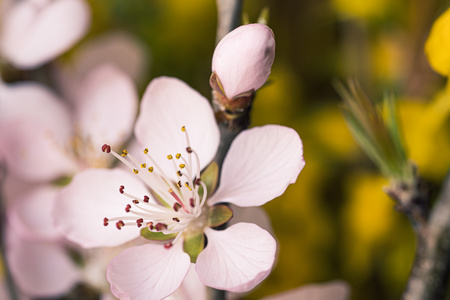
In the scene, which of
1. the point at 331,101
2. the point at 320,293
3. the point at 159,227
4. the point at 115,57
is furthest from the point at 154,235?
the point at 331,101

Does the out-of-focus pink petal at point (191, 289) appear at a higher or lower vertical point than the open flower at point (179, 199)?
lower

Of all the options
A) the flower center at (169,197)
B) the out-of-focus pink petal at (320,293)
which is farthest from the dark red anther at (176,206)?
the out-of-focus pink petal at (320,293)

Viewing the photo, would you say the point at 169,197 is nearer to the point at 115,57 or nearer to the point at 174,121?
the point at 174,121

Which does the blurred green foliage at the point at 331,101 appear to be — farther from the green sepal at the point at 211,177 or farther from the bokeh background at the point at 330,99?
the green sepal at the point at 211,177

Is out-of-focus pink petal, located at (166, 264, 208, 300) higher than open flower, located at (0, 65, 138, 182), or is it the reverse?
open flower, located at (0, 65, 138, 182)

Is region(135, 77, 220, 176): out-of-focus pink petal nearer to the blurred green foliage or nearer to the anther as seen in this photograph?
the anther

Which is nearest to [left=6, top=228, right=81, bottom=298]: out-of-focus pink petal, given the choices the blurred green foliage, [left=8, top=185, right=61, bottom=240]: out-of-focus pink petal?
[left=8, top=185, right=61, bottom=240]: out-of-focus pink petal

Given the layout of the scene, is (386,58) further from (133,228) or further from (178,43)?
(133,228)
